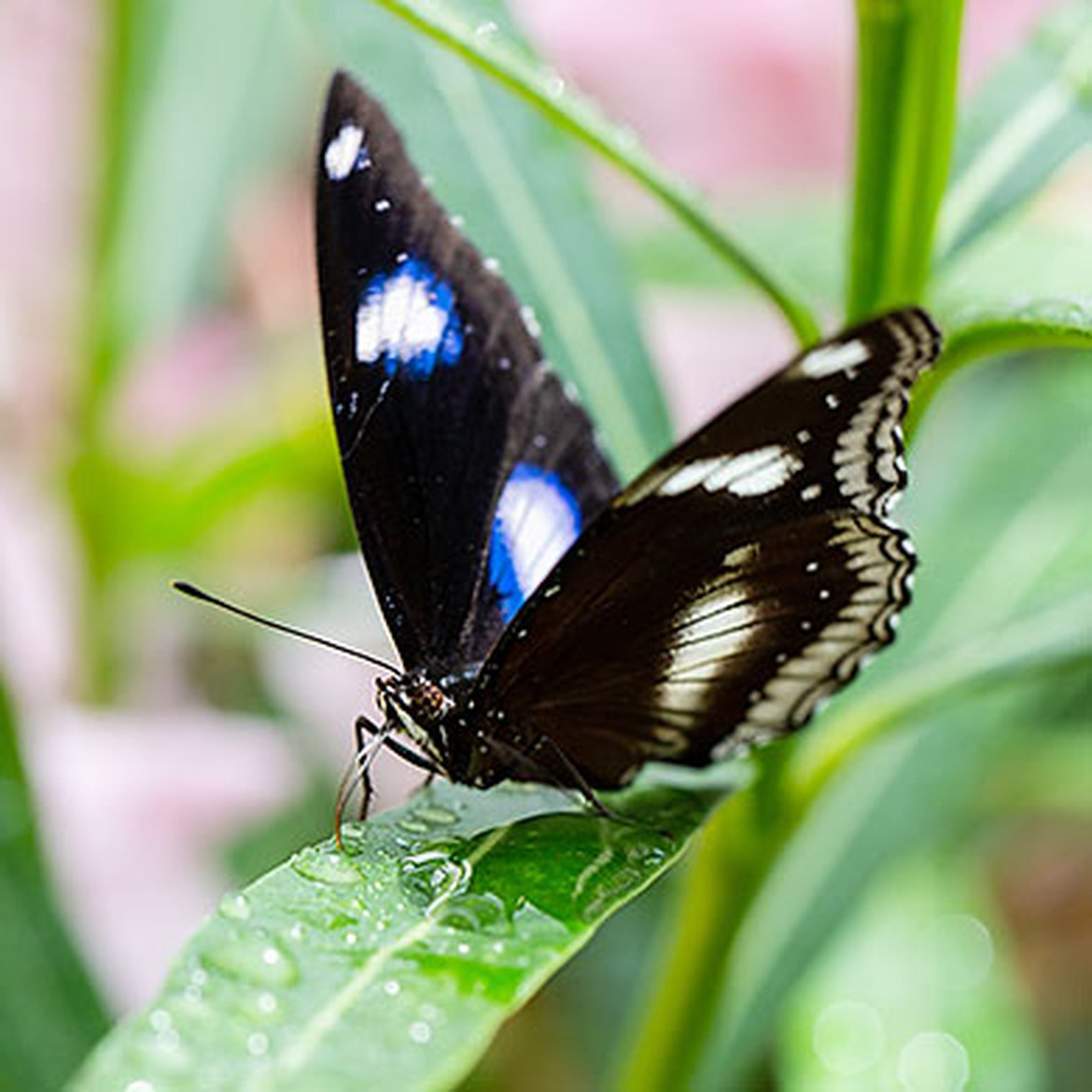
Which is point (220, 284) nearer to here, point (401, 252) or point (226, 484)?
point (226, 484)

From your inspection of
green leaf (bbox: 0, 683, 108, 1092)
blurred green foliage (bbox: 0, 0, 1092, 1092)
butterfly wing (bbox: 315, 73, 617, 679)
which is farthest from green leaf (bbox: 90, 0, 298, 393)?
butterfly wing (bbox: 315, 73, 617, 679)

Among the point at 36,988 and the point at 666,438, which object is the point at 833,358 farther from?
the point at 36,988

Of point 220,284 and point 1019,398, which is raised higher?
point 220,284

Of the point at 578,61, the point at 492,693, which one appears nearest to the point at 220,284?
the point at 578,61

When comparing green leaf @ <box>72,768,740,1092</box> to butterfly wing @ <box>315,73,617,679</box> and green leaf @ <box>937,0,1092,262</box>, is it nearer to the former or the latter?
butterfly wing @ <box>315,73,617,679</box>

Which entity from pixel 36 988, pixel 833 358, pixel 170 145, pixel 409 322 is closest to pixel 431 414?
pixel 409 322

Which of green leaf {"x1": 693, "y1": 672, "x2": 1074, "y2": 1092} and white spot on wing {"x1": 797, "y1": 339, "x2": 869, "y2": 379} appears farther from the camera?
green leaf {"x1": 693, "y1": 672, "x2": 1074, "y2": 1092}

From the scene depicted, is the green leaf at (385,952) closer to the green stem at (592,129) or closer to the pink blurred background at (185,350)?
the green stem at (592,129)

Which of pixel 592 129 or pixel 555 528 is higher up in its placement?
pixel 592 129
